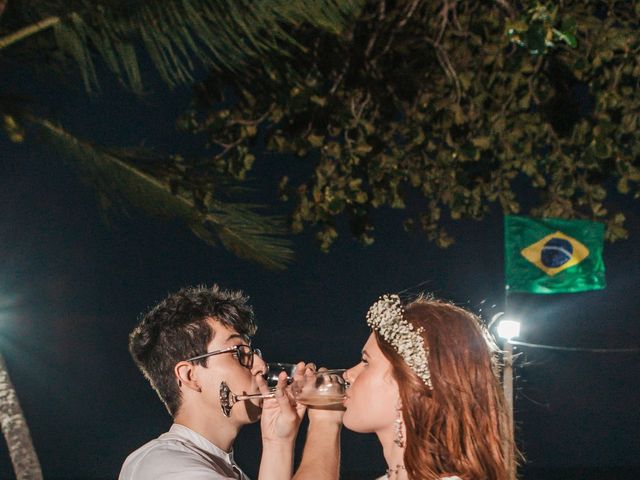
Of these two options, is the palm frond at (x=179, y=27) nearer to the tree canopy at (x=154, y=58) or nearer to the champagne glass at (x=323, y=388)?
the tree canopy at (x=154, y=58)

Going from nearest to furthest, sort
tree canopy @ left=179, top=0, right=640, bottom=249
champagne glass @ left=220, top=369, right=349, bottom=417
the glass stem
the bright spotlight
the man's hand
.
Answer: champagne glass @ left=220, top=369, right=349, bottom=417 → the man's hand → the glass stem → tree canopy @ left=179, top=0, right=640, bottom=249 → the bright spotlight

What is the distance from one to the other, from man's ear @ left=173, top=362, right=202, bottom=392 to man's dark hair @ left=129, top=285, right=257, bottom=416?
23 millimetres

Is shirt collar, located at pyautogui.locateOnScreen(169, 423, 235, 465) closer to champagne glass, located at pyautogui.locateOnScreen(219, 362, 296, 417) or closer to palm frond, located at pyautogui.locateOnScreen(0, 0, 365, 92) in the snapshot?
champagne glass, located at pyautogui.locateOnScreen(219, 362, 296, 417)

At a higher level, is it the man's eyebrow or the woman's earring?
the man's eyebrow

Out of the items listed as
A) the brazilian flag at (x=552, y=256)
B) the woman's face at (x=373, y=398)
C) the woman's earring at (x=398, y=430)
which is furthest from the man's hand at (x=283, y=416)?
the brazilian flag at (x=552, y=256)

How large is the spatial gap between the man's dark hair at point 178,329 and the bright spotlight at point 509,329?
14.5m

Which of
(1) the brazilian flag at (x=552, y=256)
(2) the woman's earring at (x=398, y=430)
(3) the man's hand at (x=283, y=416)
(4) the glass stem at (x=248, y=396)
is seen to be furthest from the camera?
(1) the brazilian flag at (x=552, y=256)

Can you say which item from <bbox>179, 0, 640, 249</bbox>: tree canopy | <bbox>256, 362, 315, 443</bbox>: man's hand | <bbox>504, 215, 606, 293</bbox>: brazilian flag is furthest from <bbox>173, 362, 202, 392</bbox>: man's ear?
<bbox>504, 215, 606, 293</bbox>: brazilian flag

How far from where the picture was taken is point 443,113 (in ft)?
22.7

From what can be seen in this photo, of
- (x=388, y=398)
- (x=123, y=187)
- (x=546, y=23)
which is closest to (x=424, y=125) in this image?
(x=546, y=23)

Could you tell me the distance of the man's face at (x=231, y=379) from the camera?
11.2 ft

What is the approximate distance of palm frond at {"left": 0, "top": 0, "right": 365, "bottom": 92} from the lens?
3.14m

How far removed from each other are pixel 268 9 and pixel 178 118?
160 inches

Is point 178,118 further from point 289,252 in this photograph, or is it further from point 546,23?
point 289,252
